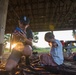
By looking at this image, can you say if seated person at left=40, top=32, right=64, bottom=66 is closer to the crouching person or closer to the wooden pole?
A: the crouching person

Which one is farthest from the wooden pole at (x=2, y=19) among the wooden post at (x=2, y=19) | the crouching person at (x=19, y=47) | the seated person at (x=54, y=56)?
the crouching person at (x=19, y=47)

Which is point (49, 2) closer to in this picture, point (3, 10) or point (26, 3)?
point (26, 3)

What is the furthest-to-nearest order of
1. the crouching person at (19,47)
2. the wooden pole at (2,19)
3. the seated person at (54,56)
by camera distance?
the wooden pole at (2,19) < the seated person at (54,56) < the crouching person at (19,47)

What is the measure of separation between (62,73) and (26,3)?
843 centimetres

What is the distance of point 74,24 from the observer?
1912 cm

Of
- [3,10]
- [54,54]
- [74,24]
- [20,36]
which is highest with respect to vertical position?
[74,24]

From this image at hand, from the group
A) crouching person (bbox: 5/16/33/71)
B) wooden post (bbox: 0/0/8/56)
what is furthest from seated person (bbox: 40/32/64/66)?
wooden post (bbox: 0/0/8/56)

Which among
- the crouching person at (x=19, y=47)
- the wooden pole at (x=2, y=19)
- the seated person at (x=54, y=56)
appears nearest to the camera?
the crouching person at (x=19, y=47)

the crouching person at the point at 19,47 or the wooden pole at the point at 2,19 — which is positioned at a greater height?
the wooden pole at the point at 2,19

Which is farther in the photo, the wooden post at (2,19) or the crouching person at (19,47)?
the wooden post at (2,19)

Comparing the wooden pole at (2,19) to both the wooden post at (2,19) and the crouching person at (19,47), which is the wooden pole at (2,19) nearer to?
the wooden post at (2,19)

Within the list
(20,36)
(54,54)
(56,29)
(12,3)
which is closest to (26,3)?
(12,3)

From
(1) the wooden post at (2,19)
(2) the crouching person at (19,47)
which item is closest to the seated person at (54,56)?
(2) the crouching person at (19,47)

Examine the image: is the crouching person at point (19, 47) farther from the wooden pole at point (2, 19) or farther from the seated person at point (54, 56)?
the wooden pole at point (2, 19)
